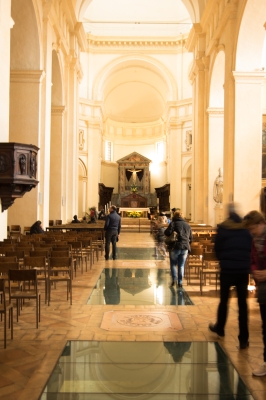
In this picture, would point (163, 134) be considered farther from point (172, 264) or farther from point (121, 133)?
point (172, 264)

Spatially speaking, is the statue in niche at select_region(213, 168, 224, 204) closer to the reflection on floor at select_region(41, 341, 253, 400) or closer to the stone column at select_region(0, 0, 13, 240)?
the stone column at select_region(0, 0, 13, 240)

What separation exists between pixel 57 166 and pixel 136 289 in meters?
13.7

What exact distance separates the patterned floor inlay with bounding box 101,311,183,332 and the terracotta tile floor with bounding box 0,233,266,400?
0.11 metres

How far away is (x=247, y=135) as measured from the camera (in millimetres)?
15617

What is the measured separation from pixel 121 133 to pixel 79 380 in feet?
134

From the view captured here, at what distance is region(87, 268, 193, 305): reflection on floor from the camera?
7.91 meters

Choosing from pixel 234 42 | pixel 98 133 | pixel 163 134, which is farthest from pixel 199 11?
pixel 163 134

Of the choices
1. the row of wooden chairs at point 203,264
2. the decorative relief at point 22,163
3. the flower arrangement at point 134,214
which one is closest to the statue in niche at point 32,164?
the decorative relief at point 22,163

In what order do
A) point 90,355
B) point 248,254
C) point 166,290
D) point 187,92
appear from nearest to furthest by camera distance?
point 90,355, point 248,254, point 166,290, point 187,92

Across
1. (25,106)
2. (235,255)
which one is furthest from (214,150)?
(235,255)

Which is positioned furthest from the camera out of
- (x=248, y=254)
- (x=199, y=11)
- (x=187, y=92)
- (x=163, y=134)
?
(x=163, y=134)

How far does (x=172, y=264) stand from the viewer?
9469 millimetres

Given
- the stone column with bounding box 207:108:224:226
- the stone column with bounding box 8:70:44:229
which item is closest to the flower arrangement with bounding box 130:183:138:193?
the stone column with bounding box 207:108:224:226

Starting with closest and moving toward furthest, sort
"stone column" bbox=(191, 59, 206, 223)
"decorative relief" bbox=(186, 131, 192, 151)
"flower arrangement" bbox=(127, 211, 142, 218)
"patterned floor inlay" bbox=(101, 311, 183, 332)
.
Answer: "patterned floor inlay" bbox=(101, 311, 183, 332) → "stone column" bbox=(191, 59, 206, 223) → "flower arrangement" bbox=(127, 211, 142, 218) → "decorative relief" bbox=(186, 131, 192, 151)
